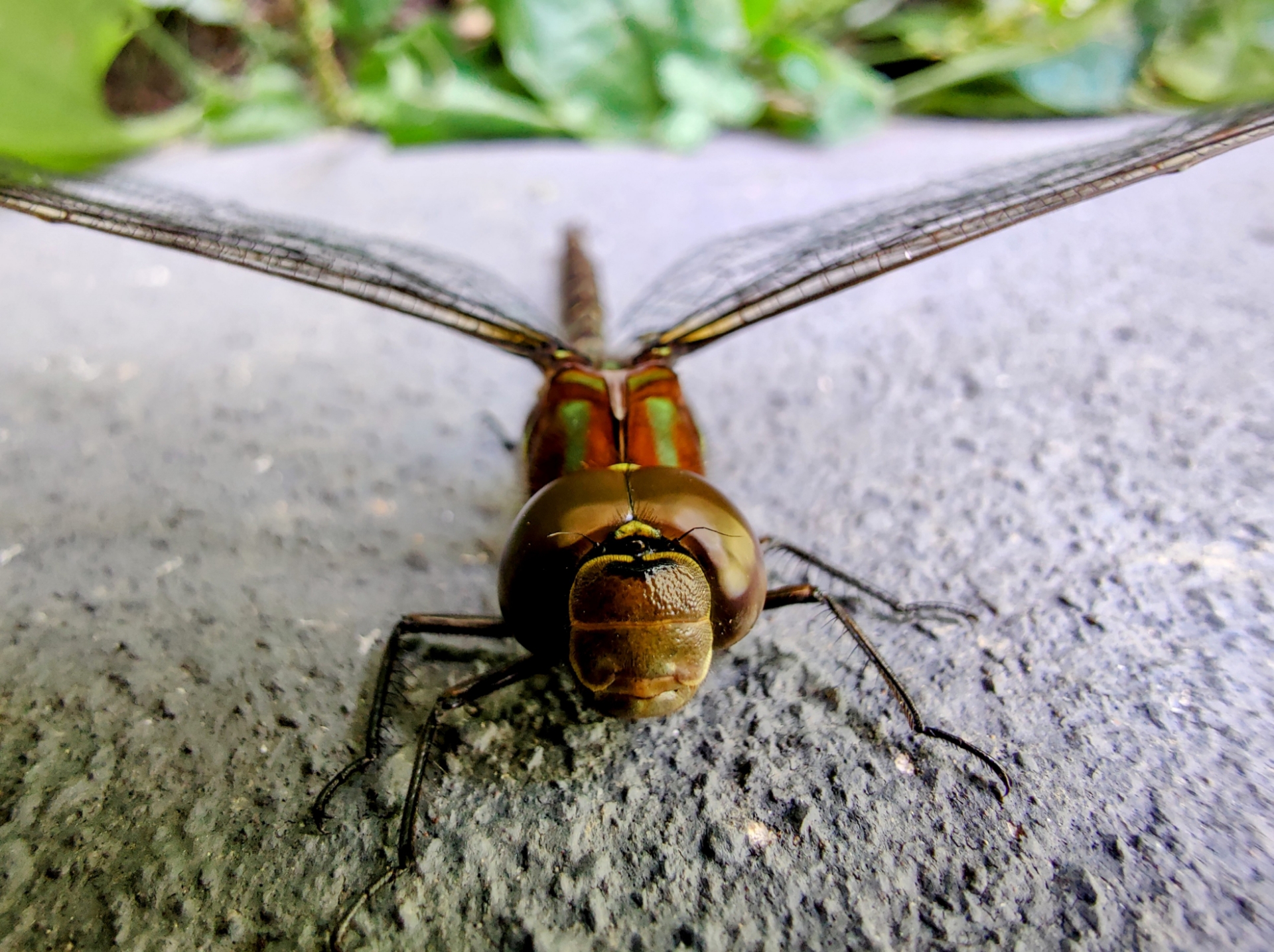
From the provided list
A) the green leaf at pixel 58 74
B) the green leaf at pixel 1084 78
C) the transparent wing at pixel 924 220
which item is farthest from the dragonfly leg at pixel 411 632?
the green leaf at pixel 1084 78

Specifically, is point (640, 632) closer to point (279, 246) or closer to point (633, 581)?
point (633, 581)

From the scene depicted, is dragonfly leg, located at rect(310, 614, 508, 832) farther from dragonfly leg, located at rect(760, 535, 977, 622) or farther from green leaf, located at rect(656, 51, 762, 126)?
green leaf, located at rect(656, 51, 762, 126)

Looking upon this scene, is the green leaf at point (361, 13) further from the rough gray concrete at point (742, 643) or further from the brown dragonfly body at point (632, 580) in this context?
the brown dragonfly body at point (632, 580)

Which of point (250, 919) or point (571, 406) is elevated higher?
point (571, 406)

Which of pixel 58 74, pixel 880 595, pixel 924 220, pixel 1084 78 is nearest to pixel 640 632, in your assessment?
pixel 880 595

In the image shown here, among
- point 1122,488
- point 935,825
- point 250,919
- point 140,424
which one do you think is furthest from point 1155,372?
point 140,424

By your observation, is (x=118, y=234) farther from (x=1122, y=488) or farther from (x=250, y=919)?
(x=1122, y=488)
